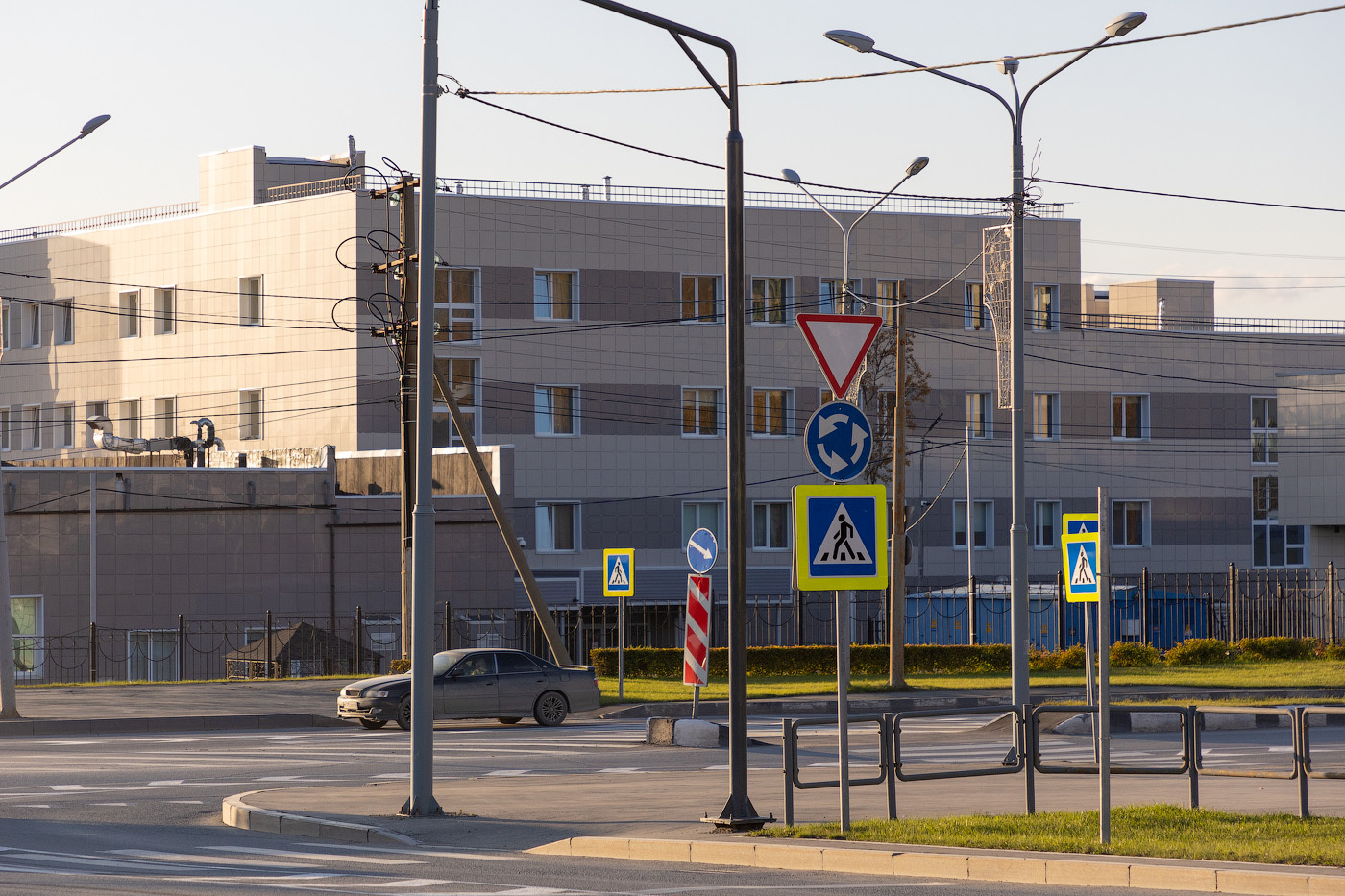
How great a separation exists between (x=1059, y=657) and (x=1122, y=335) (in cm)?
2853

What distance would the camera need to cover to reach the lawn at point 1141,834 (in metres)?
10.6

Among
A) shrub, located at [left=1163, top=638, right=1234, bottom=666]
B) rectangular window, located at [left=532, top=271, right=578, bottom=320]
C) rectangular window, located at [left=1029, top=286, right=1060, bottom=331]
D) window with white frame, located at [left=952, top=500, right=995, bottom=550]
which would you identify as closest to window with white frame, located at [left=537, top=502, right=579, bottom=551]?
rectangular window, located at [left=532, top=271, right=578, bottom=320]

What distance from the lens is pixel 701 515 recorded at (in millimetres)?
58438

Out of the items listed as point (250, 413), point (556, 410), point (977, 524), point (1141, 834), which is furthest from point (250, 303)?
point (1141, 834)

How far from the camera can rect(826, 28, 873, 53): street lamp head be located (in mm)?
20766

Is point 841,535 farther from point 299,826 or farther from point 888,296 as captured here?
point 888,296

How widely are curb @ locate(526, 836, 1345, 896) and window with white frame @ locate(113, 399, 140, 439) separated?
49869 mm

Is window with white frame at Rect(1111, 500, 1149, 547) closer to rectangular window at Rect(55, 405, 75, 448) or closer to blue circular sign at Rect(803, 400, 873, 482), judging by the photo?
rectangular window at Rect(55, 405, 75, 448)

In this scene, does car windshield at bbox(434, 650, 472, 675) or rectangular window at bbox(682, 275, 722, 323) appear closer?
car windshield at bbox(434, 650, 472, 675)

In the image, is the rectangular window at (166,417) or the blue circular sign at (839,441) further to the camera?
the rectangular window at (166,417)

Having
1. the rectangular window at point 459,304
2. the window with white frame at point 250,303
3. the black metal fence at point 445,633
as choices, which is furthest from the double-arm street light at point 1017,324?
the window with white frame at point 250,303

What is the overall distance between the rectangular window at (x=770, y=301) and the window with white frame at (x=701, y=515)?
6557mm

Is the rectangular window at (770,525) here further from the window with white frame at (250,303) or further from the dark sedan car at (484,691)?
the dark sedan car at (484,691)

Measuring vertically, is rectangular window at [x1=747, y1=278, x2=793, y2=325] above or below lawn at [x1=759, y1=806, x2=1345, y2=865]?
above
